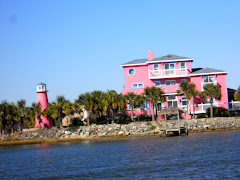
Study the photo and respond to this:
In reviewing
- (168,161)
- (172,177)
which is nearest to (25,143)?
(168,161)

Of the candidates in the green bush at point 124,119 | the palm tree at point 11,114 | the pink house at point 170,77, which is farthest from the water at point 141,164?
the palm tree at point 11,114

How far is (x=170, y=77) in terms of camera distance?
165 feet

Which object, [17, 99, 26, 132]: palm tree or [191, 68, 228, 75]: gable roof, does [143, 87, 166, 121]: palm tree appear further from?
[17, 99, 26, 132]: palm tree

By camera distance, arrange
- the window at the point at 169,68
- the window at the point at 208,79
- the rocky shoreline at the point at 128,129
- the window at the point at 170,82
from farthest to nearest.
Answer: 1. the window at the point at 170,82
2. the window at the point at 169,68
3. the window at the point at 208,79
4. the rocky shoreline at the point at 128,129

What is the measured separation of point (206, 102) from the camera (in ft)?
163

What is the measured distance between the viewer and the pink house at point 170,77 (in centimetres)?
4950

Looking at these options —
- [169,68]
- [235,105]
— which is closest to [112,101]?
[169,68]

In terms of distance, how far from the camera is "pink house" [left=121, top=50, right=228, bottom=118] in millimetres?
49500

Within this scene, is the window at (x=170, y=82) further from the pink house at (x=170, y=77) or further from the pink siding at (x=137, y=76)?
the pink siding at (x=137, y=76)

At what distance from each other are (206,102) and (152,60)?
10.1 metres

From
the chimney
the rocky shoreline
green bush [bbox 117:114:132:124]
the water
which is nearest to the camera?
the water

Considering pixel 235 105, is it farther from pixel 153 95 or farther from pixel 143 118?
pixel 143 118

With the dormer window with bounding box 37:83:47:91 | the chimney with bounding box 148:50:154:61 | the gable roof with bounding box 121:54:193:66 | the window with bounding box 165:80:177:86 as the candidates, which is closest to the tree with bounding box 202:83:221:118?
the window with bounding box 165:80:177:86

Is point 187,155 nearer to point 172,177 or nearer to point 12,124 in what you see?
point 172,177
